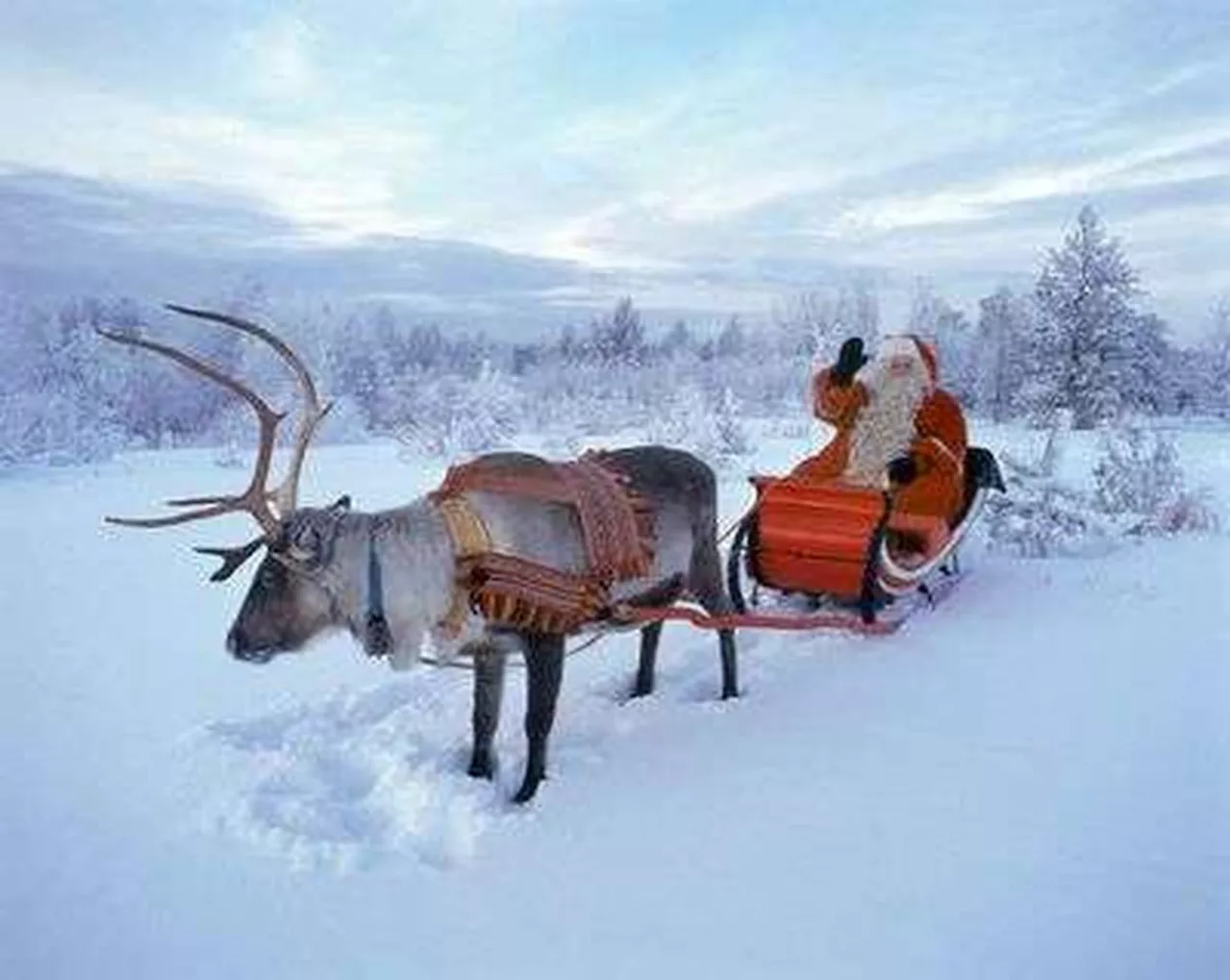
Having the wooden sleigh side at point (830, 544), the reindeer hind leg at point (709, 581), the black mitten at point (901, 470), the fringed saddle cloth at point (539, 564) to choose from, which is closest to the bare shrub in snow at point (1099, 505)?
the black mitten at point (901, 470)

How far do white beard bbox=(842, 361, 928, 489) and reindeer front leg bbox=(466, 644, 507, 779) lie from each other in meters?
2.27

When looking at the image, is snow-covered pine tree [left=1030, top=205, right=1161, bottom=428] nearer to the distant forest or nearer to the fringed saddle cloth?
the distant forest

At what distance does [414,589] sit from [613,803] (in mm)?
654

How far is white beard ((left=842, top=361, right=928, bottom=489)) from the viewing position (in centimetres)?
509

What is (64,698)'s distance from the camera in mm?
3023

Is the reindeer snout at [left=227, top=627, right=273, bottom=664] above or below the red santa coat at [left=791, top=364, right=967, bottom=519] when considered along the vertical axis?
below

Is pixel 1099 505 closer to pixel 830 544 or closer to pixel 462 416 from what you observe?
pixel 830 544

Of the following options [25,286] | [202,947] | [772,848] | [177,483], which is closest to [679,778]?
[772,848]

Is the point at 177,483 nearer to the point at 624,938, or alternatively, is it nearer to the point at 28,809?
the point at 28,809

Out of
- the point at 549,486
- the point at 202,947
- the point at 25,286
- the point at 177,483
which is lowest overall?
the point at 202,947

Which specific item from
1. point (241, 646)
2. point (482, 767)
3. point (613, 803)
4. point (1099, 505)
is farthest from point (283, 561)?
point (1099, 505)

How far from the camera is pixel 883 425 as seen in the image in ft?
16.8

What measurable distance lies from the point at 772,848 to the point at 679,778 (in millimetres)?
446

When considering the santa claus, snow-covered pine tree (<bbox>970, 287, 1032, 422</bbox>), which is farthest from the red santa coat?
snow-covered pine tree (<bbox>970, 287, 1032, 422</bbox>)
